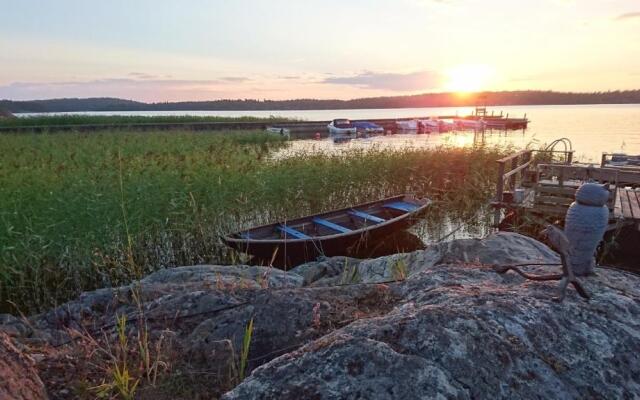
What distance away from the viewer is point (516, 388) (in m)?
1.63

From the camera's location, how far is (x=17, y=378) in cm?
190

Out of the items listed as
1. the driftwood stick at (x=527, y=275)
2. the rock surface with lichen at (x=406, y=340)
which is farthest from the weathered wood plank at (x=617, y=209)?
the driftwood stick at (x=527, y=275)

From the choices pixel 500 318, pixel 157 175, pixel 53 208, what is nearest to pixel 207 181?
pixel 157 175

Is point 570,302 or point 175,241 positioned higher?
point 570,302

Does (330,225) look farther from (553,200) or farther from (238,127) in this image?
(238,127)

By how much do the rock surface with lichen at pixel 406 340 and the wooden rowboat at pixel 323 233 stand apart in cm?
459

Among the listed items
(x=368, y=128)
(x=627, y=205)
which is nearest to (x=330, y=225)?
(x=627, y=205)

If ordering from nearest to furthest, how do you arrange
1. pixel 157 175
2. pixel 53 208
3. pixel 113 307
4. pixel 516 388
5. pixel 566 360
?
pixel 516 388 → pixel 566 360 → pixel 113 307 → pixel 53 208 → pixel 157 175

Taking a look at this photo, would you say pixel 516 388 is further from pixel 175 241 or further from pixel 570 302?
Result: pixel 175 241

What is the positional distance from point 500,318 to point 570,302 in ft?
1.62

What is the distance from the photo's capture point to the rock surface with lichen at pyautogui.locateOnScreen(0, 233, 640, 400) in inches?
62.7

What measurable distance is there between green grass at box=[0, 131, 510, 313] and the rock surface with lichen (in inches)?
76.5

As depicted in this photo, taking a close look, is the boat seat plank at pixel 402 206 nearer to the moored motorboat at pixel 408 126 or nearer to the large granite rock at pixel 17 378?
the large granite rock at pixel 17 378

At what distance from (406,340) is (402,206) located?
10019mm
